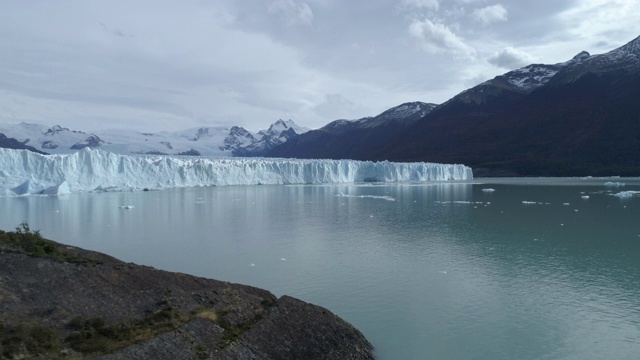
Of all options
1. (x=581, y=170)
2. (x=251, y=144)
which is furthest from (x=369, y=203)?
(x=251, y=144)

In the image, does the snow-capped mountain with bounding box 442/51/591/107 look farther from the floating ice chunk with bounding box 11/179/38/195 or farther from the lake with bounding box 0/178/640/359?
the floating ice chunk with bounding box 11/179/38/195

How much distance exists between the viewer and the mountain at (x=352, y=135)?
129 meters

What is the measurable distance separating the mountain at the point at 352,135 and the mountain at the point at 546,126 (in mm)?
17901

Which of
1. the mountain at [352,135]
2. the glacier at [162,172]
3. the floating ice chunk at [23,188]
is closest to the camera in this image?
the floating ice chunk at [23,188]

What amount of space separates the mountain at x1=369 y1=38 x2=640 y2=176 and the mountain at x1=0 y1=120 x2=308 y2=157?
162ft

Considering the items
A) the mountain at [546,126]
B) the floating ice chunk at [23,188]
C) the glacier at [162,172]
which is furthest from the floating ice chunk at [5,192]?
the mountain at [546,126]

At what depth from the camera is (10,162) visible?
3356 cm

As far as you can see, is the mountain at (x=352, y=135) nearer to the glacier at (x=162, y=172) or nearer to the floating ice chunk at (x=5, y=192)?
the glacier at (x=162, y=172)

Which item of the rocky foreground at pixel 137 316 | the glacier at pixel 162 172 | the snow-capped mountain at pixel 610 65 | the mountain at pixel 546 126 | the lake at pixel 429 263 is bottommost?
the lake at pixel 429 263

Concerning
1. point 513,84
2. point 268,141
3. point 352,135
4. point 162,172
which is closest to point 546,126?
point 513,84

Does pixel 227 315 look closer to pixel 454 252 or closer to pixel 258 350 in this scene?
pixel 258 350

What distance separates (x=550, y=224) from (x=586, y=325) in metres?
12.1

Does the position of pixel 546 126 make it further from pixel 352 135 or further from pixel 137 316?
pixel 137 316

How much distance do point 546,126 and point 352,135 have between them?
6336 cm
